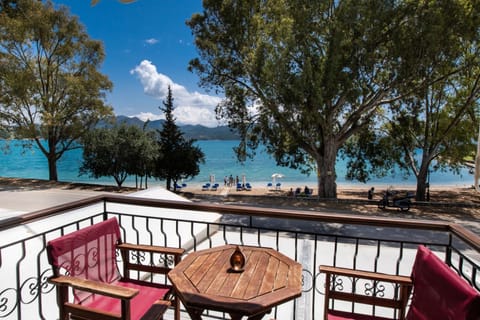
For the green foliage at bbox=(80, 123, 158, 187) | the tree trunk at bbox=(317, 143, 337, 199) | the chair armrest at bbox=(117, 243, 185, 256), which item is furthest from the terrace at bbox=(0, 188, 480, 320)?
the green foliage at bbox=(80, 123, 158, 187)

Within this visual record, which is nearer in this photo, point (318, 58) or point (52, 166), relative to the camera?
point (318, 58)

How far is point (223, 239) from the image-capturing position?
541 cm

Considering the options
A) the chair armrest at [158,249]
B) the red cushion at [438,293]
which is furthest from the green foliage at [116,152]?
the red cushion at [438,293]

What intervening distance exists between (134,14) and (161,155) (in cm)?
731

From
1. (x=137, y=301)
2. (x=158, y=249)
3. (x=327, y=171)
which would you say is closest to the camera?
(x=137, y=301)

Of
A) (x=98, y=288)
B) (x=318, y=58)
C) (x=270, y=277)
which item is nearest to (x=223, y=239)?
(x=270, y=277)

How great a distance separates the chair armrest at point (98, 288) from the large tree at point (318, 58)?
8.49 m

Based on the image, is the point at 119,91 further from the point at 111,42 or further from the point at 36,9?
the point at 36,9

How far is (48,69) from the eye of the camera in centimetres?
1422

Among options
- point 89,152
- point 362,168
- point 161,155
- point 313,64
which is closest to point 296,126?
point 313,64

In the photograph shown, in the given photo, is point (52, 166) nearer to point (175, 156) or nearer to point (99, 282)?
point (175, 156)

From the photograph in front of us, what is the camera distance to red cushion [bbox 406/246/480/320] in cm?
122

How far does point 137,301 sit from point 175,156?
14880 mm

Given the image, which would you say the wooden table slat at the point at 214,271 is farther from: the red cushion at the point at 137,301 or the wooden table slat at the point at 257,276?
the red cushion at the point at 137,301
